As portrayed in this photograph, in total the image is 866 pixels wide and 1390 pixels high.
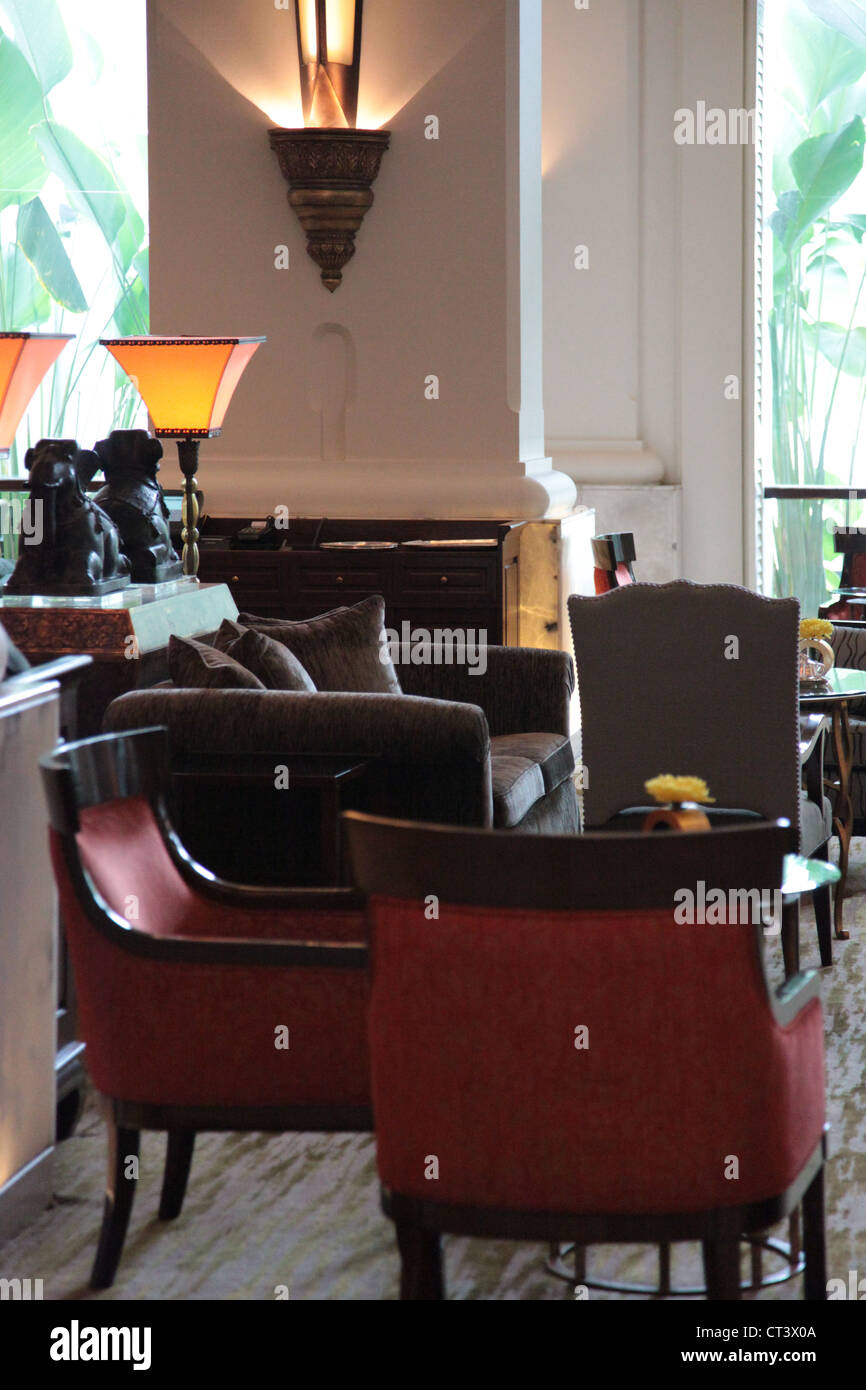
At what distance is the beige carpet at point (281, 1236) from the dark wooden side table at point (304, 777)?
57 cm

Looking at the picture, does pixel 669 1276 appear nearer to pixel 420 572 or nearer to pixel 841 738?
pixel 841 738

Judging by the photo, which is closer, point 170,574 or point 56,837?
point 56,837

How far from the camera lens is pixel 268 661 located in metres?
3.67

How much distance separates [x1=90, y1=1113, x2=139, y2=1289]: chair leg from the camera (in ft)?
8.14

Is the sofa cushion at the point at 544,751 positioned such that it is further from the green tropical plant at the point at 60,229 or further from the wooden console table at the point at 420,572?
the green tropical plant at the point at 60,229

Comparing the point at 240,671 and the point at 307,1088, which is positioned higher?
the point at 240,671

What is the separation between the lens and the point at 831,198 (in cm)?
785

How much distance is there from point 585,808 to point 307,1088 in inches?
69.6

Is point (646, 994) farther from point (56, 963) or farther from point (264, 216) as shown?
point (264, 216)

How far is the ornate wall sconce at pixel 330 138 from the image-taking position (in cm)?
631

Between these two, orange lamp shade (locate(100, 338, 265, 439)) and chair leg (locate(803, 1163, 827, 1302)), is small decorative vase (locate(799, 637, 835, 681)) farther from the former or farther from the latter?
chair leg (locate(803, 1163, 827, 1302))

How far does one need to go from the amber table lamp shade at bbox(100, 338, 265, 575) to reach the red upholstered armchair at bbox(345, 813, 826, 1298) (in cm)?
264

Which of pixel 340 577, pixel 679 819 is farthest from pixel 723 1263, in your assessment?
pixel 340 577

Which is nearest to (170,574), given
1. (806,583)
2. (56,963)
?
(56,963)
